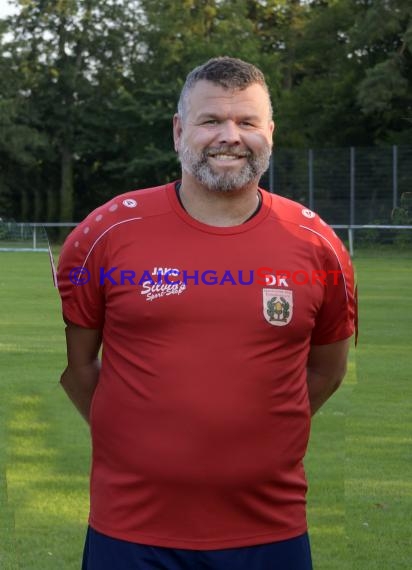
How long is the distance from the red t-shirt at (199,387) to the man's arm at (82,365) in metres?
0.21

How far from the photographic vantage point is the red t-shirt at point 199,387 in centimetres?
274

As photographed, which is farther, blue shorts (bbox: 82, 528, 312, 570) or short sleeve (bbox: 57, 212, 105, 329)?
short sleeve (bbox: 57, 212, 105, 329)

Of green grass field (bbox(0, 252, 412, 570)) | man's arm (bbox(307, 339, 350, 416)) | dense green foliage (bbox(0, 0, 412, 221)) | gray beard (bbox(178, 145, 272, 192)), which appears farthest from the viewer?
dense green foliage (bbox(0, 0, 412, 221))

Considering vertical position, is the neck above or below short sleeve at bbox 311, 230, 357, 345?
above

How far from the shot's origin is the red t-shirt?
2736mm

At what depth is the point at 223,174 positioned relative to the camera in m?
2.84

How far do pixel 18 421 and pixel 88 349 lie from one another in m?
4.80

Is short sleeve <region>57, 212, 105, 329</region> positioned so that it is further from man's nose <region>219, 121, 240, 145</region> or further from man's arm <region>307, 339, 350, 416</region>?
man's arm <region>307, 339, 350, 416</region>

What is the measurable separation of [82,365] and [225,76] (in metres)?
0.84

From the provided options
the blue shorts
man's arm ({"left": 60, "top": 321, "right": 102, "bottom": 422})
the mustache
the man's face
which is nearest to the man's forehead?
the man's face

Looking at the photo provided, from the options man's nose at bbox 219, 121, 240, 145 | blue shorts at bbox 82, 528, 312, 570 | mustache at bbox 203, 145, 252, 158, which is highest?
man's nose at bbox 219, 121, 240, 145

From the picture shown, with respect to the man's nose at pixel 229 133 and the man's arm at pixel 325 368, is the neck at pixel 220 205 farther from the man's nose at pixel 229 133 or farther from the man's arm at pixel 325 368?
the man's arm at pixel 325 368

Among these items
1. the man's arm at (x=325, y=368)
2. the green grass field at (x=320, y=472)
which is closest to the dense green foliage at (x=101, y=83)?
the green grass field at (x=320, y=472)

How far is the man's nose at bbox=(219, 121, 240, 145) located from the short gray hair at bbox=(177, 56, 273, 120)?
0.09 metres
